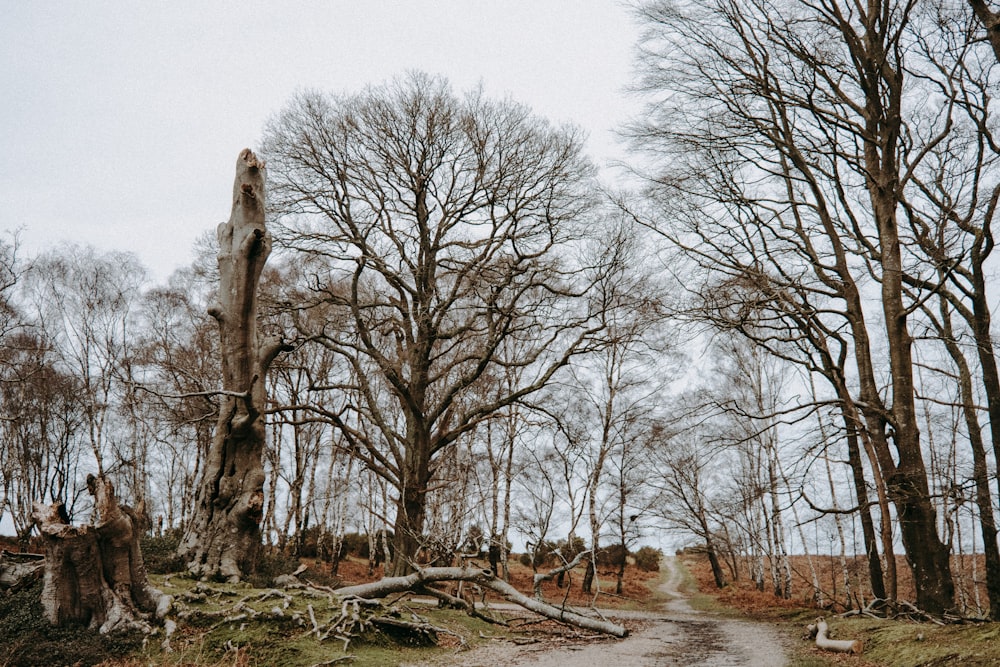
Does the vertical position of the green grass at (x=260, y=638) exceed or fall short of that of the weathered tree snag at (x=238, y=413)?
it falls short

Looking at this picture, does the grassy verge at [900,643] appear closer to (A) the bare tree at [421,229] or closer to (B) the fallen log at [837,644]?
(B) the fallen log at [837,644]

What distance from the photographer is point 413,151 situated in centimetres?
1522

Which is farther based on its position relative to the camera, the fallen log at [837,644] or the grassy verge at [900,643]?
the fallen log at [837,644]

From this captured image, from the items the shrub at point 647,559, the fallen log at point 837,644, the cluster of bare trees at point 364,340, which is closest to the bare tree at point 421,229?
the cluster of bare trees at point 364,340

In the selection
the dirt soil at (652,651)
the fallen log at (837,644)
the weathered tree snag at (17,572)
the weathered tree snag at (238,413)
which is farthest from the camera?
the weathered tree snag at (238,413)

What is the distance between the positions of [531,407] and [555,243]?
4371 millimetres

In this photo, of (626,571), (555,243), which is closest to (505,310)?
(555,243)

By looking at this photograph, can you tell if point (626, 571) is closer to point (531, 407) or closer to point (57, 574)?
point (531, 407)

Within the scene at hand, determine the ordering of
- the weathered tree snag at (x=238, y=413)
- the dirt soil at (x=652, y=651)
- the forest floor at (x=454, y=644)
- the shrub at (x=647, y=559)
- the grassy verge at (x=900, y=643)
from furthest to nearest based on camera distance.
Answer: the shrub at (x=647, y=559) → the weathered tree snag at (x=238, y=413) → the dirt soil at (x=652, y=651) → the forest floor at (x=454, y=644) → the grassy verge at (x=900, y=643)

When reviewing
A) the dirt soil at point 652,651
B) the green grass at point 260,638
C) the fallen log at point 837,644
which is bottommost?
the dirt soil at point 652,651

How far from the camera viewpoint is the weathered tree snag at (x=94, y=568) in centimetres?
741

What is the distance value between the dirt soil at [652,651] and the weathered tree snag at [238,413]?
172 inches

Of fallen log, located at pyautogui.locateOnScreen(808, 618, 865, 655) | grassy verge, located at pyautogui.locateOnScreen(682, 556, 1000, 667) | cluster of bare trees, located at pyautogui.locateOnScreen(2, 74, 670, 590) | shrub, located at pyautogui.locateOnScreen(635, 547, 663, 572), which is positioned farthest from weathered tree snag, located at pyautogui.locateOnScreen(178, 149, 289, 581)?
shrub, located at pyautogui.locateOnScreen(635, 547, 663, 572)

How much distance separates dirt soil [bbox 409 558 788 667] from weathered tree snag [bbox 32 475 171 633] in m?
3.84
